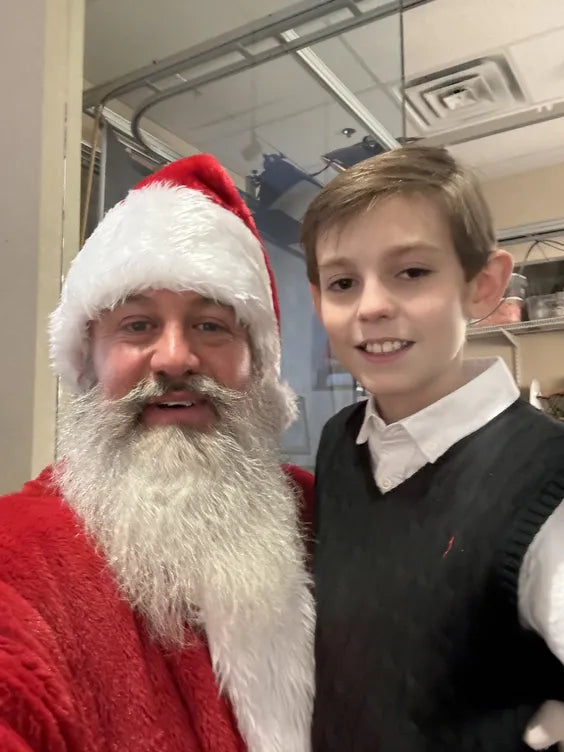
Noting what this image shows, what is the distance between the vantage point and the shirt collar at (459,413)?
624mm

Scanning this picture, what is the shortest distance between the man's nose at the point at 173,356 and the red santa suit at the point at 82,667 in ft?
0.63

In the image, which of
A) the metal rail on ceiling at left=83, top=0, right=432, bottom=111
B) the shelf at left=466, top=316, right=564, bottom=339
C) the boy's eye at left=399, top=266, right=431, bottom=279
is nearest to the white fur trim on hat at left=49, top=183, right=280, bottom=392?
the boy's eye at left=399, top=266, right=431, bottom=279

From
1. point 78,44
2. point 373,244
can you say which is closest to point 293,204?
point 78,44

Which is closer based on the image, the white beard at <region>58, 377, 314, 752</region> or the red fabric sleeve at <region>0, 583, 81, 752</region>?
the red fabric sleeve at <region>0, 583, 81, 752</region>

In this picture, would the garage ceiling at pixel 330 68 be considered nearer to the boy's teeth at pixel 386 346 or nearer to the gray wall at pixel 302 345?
the gray wall at pixel 302 345

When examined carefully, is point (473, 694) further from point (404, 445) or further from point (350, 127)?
point (350, 127)

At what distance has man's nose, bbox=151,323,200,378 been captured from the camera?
0.72 meters

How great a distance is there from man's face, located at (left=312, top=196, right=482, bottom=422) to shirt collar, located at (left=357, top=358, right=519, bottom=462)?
31 mm

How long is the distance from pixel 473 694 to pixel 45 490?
0.48m

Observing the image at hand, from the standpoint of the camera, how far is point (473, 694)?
55cm

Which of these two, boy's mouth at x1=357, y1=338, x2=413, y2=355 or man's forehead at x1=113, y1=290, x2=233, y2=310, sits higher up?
man's forehead at x1=113, y1=290, x2=233, y2=310

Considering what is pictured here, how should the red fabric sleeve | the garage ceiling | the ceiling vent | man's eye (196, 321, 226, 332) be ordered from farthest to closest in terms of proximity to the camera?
the ceiling vent < the garage ceiling < man's eye (196, 321, 226, 332) < the red fabric sleeve

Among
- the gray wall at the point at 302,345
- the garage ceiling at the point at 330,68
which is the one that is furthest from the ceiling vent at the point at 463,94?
the gray wall at the point at 302,345

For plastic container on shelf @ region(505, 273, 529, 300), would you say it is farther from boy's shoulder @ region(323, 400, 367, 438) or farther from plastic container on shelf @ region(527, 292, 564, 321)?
boy's shoulder @ region(323, 400, 367, 438)
